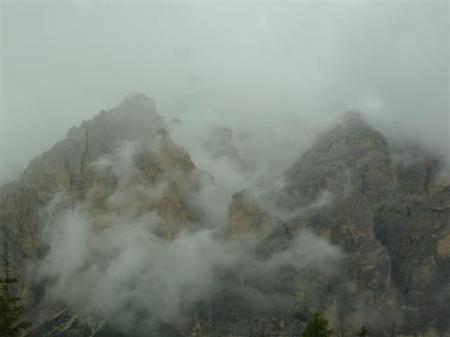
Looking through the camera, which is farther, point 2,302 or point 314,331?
point 314,331

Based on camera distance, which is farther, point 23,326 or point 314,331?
point 314,331

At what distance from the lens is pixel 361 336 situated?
11438cm

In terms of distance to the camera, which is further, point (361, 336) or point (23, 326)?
point (361, 336)

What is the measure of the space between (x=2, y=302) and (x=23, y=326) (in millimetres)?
3785

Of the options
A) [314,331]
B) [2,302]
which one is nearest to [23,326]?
[2,302]

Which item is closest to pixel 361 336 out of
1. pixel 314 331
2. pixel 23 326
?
pixel 314 331

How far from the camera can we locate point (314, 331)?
117750 millimetres

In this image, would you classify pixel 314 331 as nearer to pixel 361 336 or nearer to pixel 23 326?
pixel 361 336

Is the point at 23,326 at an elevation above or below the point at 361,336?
below

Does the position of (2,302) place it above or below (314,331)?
below

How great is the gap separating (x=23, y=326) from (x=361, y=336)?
59.3 metres

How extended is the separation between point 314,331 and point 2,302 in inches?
2312

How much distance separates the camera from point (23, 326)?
7862cm

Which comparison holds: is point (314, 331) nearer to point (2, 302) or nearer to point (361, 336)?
point (361, 336)
